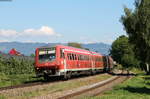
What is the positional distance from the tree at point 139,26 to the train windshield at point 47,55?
24.0 meters

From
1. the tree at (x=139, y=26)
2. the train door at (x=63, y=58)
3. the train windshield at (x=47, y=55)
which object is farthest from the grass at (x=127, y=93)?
the tree at (x=139, y=26)

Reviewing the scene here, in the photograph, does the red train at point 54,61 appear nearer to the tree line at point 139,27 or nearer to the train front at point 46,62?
the train front at point 46,62

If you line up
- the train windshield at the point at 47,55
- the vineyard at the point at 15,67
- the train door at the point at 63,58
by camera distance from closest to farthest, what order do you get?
the train windshield at the point at 47,55 < the train door at the point at 63,58 < the vineyard at the point at 15,67

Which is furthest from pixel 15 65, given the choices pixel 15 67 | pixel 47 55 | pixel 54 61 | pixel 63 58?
pixel 54 61

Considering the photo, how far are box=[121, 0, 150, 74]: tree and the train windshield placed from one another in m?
24.0

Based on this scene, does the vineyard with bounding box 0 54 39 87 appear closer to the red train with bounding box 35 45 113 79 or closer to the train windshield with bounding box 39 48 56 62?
the red train with bounding box 35 45 113 79

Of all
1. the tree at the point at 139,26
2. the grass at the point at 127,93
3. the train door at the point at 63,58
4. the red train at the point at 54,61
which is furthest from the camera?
the tree at the point at 139,26

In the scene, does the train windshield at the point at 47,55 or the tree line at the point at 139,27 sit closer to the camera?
the train windshield at the point at 47,55

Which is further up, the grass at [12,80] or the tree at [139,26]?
the tree at [139,26]

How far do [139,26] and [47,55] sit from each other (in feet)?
84.2

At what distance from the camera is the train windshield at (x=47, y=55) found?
31.7m

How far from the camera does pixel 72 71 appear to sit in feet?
116

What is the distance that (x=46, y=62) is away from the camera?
31.6m

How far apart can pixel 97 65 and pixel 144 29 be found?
28.0 feet
